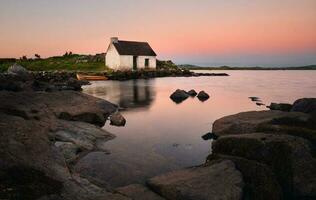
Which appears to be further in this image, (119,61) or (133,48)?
(133,48)

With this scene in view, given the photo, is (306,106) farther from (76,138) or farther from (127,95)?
(127,95)

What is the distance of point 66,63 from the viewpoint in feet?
267

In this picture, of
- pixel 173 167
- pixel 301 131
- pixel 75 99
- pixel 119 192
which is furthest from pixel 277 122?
pixel 75 99

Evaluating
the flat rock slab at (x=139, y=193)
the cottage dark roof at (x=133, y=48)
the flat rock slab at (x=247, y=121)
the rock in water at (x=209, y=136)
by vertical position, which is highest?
the cottage dark roof at (x=133, y=48)

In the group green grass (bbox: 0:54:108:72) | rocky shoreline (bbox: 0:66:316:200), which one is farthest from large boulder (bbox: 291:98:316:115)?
green grass (bbox: 0:54:108:72)

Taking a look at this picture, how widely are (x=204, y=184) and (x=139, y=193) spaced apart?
1559mm

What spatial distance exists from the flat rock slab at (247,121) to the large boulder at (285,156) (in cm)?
282

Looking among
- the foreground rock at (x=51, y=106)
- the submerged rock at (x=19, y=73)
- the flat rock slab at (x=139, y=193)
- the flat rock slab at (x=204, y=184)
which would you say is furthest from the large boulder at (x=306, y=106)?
the submerged rock at (x=19, y=73)

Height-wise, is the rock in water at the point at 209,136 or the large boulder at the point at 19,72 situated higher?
the large boulder at the point at 19,72

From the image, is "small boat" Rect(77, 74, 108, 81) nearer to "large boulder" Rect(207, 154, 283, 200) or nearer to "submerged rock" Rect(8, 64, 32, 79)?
"submerged rock" Rect(8, 64, 32, 79)

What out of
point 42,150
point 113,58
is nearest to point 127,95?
point 42,150

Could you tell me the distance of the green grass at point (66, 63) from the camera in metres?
74.8

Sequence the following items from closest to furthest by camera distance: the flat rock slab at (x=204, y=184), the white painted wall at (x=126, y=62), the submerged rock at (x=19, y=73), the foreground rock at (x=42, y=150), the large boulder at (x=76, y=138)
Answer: the foreground rock at (x=42, y=150) → the flat rock slab at (x=204, y=184) → the large boulder at (x=76, y=138) → the submerged rock at (x=19, y=73) → the white painted wall at (x=126, y=62)

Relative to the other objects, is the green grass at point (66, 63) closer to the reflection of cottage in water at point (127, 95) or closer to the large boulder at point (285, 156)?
the reflection of cottage in water at point (127, 95)
